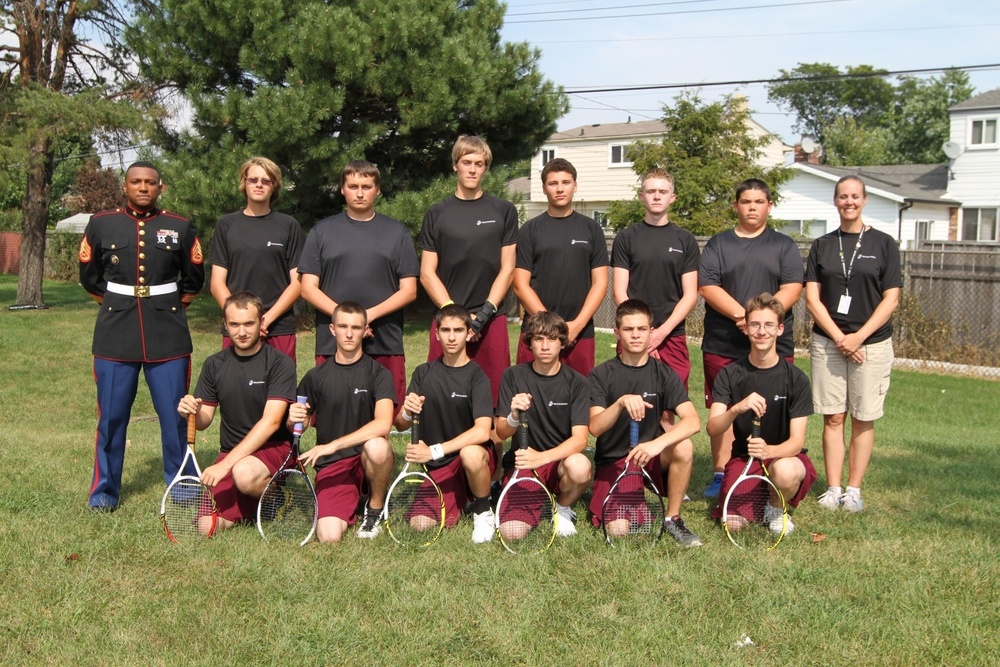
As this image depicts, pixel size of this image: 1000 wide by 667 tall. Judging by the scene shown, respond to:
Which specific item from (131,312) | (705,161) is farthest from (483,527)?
(705,161)

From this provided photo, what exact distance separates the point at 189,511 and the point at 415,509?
4.57ft

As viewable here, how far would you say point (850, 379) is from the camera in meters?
6.54

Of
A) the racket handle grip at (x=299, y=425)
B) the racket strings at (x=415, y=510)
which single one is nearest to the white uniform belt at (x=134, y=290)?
the racket handle grip at (x=299, y=425)

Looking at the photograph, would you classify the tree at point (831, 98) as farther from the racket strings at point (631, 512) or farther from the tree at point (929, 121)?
the racket strings at point (631, 512)

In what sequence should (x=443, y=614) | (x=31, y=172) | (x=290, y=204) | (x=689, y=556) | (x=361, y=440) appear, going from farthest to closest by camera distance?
(x=31, y=172) < (x=290, y=204) < (x=361, y=440) < (x=689, y=556) < (x=443, y=614)

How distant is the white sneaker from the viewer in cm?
554

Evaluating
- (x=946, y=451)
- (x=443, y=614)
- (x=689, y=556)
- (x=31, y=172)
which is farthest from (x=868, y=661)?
(x=31, y=172)

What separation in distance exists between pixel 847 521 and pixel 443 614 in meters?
3.03

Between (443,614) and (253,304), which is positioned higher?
(253,304)

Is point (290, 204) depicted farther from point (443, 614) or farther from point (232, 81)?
point (443, 614)

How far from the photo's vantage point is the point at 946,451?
921 centimetres

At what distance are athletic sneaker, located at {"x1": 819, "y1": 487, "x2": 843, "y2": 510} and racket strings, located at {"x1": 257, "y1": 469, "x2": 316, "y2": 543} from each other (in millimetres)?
3530

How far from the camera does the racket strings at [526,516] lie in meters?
5.44

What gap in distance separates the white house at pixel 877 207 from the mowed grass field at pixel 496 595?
2654 centimetres
